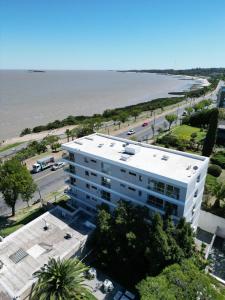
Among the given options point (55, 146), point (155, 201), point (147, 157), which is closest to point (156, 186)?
point (155, 201)

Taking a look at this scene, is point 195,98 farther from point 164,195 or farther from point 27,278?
point 27,278

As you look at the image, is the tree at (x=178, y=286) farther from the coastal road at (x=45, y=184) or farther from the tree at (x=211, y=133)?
the tree at (x=211, y=133)

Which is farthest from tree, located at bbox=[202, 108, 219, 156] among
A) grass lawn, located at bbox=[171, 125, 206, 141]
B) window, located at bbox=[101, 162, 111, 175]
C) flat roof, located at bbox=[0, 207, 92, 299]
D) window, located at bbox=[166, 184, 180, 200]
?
flat roof, located at bbox=[0, 207, 92, 299]

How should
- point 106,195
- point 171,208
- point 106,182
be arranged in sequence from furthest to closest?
point 106,195 → point 106,182 → point 171,208

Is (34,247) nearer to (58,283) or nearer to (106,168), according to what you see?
(58,283)

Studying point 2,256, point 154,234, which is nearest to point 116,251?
point 154,234

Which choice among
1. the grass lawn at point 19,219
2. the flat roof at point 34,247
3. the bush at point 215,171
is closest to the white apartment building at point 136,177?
the flat roof at point 34,247
